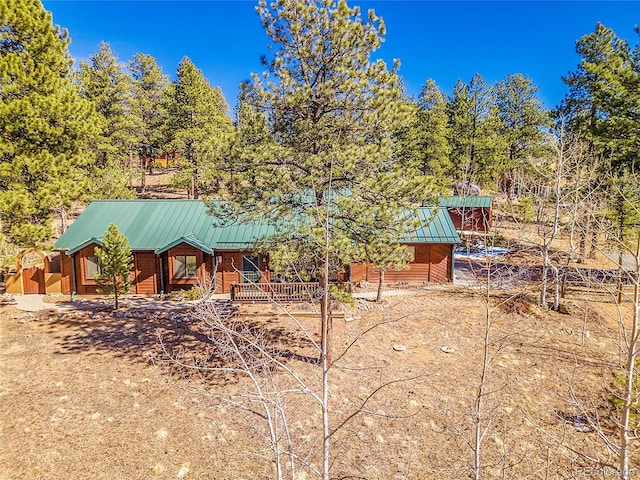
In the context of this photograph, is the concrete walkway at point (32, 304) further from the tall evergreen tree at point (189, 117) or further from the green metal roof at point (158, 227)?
the tall evergreen tree at point (189, 117)

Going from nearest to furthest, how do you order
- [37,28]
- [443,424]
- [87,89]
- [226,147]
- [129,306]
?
[443,424] < [226,147] < [37,28] < [129,306] < [87,89]

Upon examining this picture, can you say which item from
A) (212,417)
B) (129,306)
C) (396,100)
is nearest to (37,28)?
(129,306)

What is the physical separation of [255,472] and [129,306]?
42.2 ft

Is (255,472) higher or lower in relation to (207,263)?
lower

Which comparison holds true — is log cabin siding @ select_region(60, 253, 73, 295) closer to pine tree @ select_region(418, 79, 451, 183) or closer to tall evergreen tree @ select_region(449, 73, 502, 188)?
pine tree @ select_region(418, 79, 451, 183)

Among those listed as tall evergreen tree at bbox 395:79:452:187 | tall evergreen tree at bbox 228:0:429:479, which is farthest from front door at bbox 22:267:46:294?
tall evergreen tree at bbox 395:79:452:187

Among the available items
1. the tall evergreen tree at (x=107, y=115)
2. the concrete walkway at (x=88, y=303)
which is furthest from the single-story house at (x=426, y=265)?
the tall evergreen tree at (x=107, y=115)

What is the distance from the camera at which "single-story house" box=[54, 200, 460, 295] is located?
2027 centimetres

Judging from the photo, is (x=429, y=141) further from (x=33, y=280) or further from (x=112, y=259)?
(x=33, y=280)

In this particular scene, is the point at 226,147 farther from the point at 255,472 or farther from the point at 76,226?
the point at 76,226

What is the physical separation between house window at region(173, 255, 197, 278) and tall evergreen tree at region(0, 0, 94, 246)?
18.5 feet

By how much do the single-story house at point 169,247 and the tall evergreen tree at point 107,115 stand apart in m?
5.76

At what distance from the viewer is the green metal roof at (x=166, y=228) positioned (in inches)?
800

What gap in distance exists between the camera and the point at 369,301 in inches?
768
